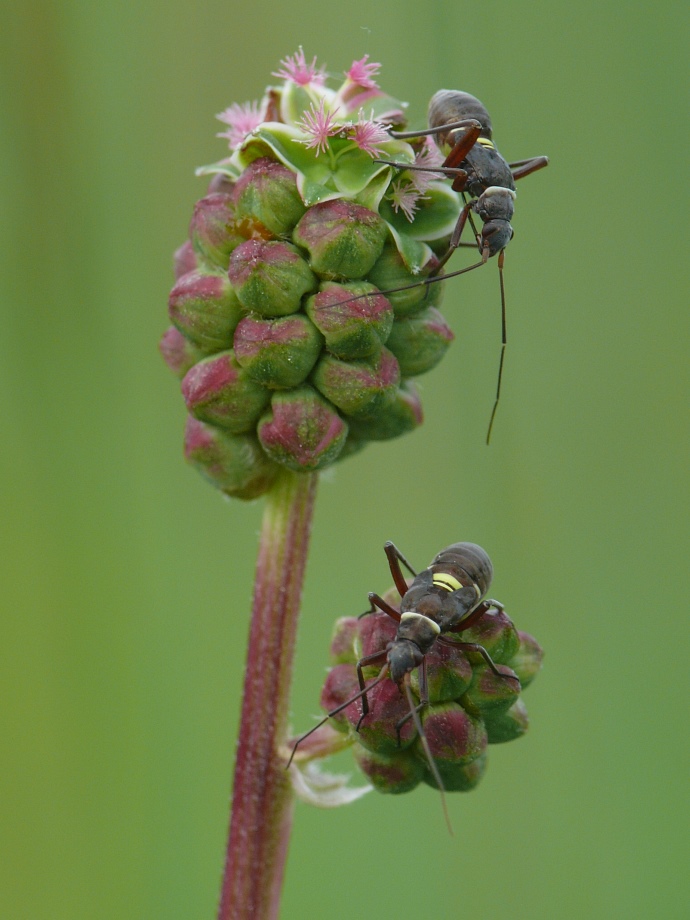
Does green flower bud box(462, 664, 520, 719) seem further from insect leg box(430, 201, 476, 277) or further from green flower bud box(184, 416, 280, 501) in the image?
insect leg box(430, 201, 476, 277)

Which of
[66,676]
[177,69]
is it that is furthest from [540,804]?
[177,69]

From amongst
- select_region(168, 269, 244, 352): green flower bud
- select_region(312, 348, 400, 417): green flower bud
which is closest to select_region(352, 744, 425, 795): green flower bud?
select_region(312, 348, 400, 417): green flower bud

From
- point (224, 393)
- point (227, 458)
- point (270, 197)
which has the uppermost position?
point (270, 197)

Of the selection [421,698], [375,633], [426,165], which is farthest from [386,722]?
[426,165]

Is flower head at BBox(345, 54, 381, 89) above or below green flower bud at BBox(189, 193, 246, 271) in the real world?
above

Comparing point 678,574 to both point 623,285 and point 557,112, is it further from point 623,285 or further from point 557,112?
point 557,112

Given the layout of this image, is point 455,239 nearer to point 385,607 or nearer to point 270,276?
point 270,276
